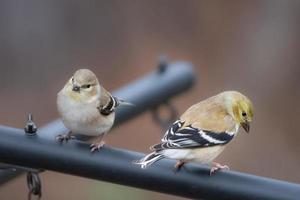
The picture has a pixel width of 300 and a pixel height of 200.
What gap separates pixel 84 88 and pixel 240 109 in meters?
0.72

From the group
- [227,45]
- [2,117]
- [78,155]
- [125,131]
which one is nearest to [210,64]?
[227,45]

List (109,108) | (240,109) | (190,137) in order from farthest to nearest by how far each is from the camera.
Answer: (240,109) → (109,108) → (190,137)

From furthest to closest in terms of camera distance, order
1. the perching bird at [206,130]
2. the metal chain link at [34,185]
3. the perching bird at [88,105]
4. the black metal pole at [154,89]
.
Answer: the black metal pole at [154,89] < the perching bird at [88,105] < the perching bird at [206,130] < the metal chain link at [34,185]

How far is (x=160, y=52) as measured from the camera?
8.60m

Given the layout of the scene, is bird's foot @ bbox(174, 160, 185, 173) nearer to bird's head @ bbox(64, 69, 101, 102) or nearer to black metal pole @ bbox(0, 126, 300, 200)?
→ black metal pole @ bbox(0, 126, 300, 200)

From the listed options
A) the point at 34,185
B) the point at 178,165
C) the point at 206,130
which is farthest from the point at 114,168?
the point at 206,130

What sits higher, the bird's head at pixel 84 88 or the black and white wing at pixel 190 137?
the bird's head at pixel 84 88

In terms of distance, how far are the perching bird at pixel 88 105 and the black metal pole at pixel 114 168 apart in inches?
28.5

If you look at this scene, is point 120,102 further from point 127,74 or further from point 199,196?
point 127,74

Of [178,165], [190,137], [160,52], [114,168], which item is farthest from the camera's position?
[160,52]

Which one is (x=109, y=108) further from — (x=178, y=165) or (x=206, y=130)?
(x=178, y=165)

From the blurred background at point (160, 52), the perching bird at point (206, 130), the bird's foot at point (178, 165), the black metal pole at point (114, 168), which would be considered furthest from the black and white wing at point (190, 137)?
the blurred background at point (160, 52)

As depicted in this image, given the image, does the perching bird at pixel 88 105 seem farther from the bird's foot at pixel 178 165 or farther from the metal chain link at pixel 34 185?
the bird's foot at pixel 178 165

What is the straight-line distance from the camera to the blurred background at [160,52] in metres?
8.13
